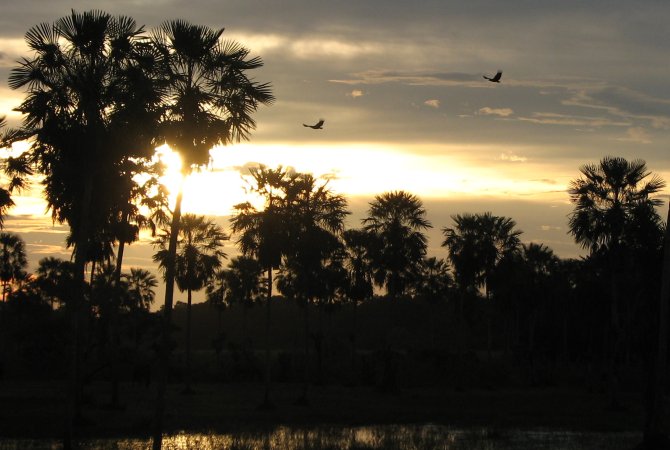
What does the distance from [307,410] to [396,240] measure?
2508 cm

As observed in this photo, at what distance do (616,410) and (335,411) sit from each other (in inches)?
695

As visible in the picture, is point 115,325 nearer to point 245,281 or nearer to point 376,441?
point 376,441

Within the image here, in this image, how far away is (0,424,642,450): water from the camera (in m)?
31.5

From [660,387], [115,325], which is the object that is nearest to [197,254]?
[115,325]

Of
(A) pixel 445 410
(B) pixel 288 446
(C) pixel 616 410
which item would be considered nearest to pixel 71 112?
(B) pixel 288 446

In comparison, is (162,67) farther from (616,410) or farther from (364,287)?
(364,287)

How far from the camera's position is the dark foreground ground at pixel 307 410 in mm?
39750

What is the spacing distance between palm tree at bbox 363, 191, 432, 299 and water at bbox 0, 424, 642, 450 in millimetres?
33672

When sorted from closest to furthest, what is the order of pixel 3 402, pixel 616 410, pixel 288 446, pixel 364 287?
1. pixel 288 446
2. pixel 3 402
3. pixel 616 410
4. pixel 364 287

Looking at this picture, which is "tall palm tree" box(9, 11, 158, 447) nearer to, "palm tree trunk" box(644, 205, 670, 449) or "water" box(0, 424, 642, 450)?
"water" box(0, 424, 642, 450)

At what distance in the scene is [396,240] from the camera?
73.3 meters

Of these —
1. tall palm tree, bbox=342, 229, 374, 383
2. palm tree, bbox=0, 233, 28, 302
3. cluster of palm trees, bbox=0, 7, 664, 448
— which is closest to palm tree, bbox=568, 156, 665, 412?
cluster of palm trees, bbox=0, 7, 664, 448

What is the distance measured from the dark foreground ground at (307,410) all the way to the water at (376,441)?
220cm

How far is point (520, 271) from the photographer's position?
80.7 m
